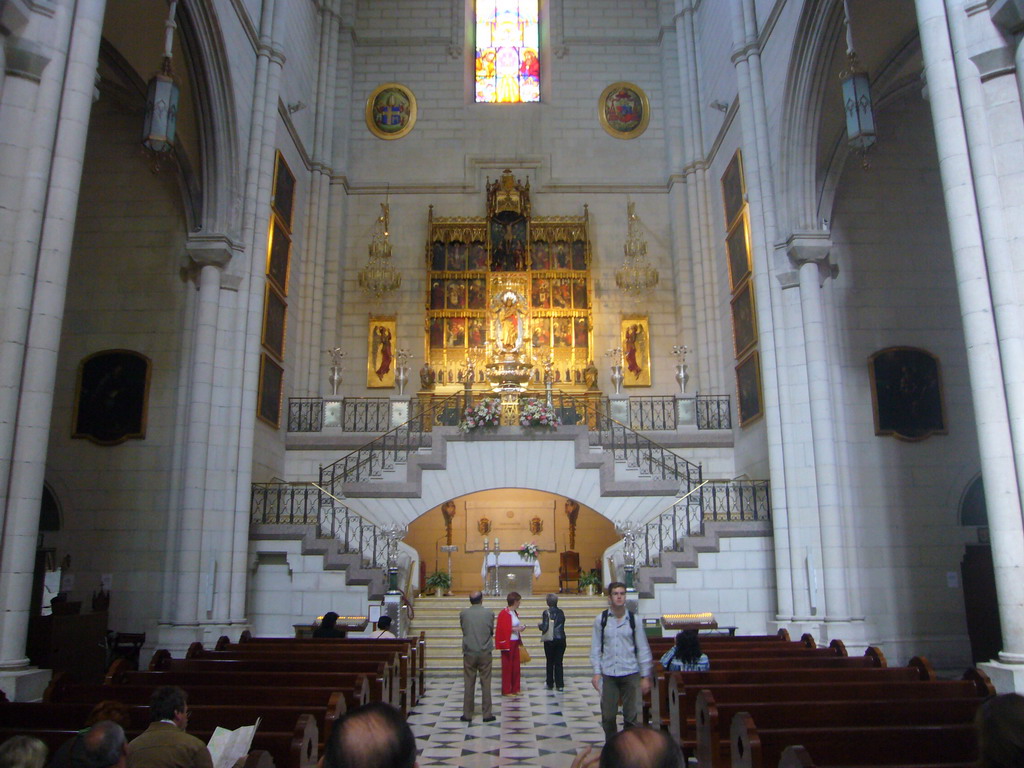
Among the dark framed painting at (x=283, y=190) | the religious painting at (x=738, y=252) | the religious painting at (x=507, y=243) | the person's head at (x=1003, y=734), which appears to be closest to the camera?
the person's head at (x=1003, y=734)

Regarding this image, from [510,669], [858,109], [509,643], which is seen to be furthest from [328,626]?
[858,109]

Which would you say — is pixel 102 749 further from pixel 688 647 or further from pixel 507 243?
pixel 507 243

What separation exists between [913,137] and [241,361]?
1293cm

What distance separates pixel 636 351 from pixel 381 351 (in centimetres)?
649

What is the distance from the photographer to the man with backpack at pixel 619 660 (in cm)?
643

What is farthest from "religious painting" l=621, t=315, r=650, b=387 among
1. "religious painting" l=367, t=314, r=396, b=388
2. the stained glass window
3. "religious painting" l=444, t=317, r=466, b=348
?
the stained glass window

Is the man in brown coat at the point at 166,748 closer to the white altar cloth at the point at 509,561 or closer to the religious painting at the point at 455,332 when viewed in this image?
the white altar cloth at the point at 509,561

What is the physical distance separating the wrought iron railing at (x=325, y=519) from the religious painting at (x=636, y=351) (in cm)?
838

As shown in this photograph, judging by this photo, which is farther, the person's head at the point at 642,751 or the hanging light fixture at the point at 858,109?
the hanging light fixture at the point at 858,109

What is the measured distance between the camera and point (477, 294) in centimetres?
Answer: 2084

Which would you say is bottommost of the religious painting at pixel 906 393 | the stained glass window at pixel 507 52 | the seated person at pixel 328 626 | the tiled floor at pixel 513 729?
the tiled floor at pixel 513 729

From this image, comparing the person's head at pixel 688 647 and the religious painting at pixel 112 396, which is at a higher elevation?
the religious painting at pixel 112 396

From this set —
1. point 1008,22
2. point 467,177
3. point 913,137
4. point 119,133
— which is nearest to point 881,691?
point 1008,22

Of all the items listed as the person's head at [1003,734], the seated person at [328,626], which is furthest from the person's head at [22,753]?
the seated person at [328,626]
